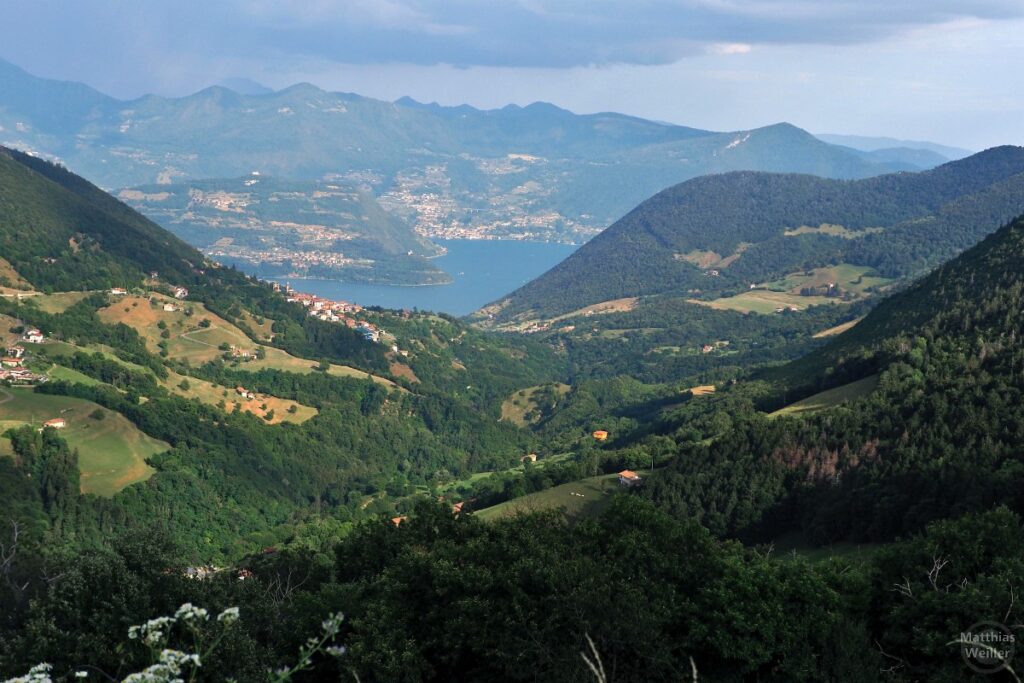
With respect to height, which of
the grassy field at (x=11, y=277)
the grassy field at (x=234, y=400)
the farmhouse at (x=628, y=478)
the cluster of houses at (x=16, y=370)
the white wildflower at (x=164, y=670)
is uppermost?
the white wildflower at (x=164, y=670)

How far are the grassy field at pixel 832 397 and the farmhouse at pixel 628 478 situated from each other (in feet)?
48.1

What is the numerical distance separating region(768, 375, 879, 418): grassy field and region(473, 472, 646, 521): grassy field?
15.5m

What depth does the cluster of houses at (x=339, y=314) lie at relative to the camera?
16375cm

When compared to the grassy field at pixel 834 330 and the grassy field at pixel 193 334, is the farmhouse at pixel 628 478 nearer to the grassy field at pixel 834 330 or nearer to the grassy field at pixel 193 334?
the grassy field at pixel 193 334

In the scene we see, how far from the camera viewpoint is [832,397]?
241 feet

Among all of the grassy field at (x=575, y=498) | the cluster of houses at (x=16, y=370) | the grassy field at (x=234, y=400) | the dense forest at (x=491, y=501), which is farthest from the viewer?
the grassy field at (x=234, y=400)

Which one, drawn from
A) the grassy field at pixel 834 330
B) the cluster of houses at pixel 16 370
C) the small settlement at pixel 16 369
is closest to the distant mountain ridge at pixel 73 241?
the small settlement at pixel 16 369

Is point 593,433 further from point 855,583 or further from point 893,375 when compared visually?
point 855,583

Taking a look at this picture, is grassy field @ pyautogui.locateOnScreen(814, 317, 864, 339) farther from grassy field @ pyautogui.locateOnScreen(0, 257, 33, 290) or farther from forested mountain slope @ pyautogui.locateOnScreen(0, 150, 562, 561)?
grassy field @ pyautogui.locateOnScreen(0, 257, 33, 290)

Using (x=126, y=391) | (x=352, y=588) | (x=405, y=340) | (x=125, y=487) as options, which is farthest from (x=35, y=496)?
(x=405, y=340)

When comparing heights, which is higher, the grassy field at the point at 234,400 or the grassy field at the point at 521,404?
the grassy field at the point at 234,400

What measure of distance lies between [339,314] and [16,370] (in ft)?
273

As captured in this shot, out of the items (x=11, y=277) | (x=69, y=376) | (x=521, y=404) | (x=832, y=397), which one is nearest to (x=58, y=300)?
(x=11, y=277)

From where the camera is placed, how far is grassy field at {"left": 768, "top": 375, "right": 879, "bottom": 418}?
70125 mm
